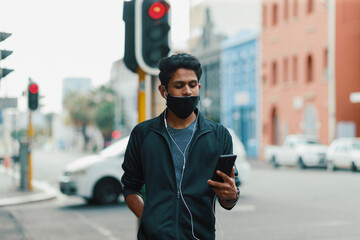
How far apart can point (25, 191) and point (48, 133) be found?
148341 mm

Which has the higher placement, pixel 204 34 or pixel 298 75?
pixel 204 34

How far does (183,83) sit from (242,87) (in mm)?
49047

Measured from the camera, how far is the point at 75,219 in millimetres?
12523

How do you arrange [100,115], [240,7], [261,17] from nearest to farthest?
[261,17] < [240,7] < [100,115]

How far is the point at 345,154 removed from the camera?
30.8 meters

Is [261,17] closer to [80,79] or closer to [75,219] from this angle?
[75,219]

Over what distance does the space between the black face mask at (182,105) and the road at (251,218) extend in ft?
22.1

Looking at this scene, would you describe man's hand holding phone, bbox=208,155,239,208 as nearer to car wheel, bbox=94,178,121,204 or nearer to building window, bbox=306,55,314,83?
car wheel, bbox=94,178,121,204

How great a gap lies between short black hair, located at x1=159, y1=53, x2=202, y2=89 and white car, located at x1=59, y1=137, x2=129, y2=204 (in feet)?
35.8

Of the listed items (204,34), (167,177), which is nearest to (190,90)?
(167,177)

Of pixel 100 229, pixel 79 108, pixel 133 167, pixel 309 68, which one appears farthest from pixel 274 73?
pixel 79 108

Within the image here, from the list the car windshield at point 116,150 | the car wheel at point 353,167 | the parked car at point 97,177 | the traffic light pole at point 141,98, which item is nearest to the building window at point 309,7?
the car wheel at point 353,167

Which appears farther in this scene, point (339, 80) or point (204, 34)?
point (204, 34)

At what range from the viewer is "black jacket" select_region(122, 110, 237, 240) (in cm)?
332
